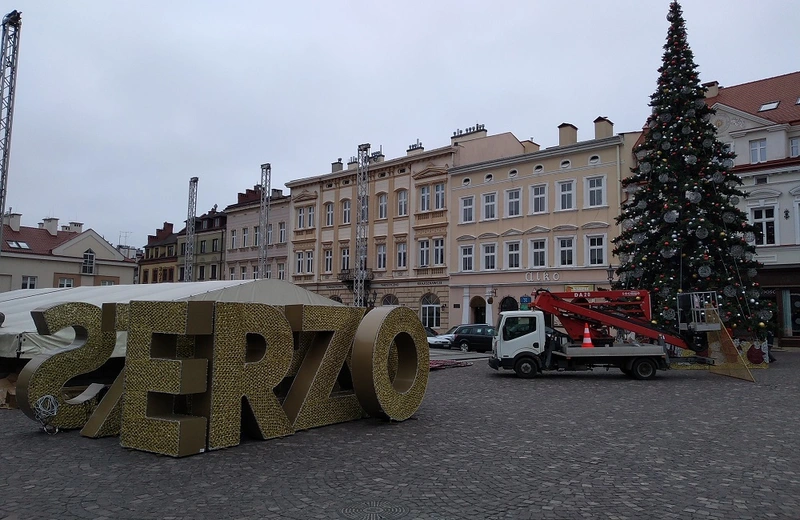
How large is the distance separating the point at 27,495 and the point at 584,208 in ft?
109

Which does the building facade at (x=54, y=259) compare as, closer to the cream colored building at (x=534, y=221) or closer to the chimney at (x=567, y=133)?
the cream colored building at (x=534, y=221)

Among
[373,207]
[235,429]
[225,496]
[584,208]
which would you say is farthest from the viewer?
[373,207]

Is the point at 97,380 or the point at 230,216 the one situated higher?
the point at 230,216

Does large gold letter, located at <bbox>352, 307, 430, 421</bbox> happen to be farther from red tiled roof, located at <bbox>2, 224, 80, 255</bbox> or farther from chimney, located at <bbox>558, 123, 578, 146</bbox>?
red tiled roof, located at <bbox>2, 224, 80, 255</bbox>

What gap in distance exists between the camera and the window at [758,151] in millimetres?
32375

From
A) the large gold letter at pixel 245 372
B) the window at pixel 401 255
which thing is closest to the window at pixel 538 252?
the window at pixel 401 255

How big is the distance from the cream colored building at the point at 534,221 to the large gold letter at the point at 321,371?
1010 inches

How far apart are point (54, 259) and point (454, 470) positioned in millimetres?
57817

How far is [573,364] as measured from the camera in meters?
18.7

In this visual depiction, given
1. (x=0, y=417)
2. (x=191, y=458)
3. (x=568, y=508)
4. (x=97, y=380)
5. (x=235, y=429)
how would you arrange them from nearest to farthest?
1. (x=568, y=508)
2. (x=191, y=458)
3. (x=235, y=429)
4. (x=0, y=417)
5. (x=97, y=380)

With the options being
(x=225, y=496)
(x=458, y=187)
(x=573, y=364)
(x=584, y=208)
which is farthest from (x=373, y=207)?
(x=225, y=496)

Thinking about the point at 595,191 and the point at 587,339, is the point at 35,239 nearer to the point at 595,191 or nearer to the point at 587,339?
the point at 595,191

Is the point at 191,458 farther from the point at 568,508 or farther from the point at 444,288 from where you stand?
the point at 444,288

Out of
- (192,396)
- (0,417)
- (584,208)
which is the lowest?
(0,417)
